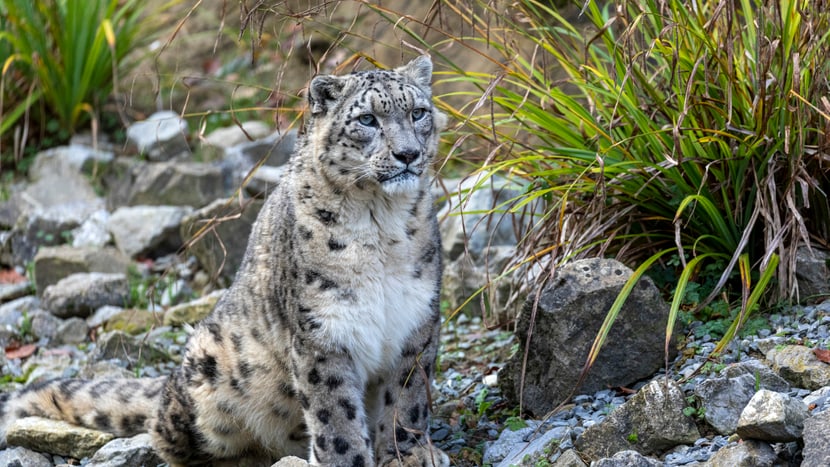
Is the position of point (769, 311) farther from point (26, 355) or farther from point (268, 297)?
point (26, 355)

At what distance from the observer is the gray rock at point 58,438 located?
5.58 m

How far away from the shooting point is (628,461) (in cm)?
396

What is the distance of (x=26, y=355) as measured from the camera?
7242 millimetres

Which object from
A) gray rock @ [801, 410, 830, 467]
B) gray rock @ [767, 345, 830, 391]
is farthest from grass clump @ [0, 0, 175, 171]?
gray rock @ [801, 410, 830, 467]

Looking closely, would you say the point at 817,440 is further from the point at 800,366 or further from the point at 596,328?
the point at 596,328

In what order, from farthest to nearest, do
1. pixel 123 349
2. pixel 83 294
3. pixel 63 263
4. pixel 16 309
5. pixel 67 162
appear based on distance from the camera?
pixel 67 162, pixel 63 263, pixel 16 309, pixel 83 294, pixel 123 349

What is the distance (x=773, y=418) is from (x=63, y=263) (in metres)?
5.94

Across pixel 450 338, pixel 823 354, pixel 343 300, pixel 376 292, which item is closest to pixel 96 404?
pixel 343 300

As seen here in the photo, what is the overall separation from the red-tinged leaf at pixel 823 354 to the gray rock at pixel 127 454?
10.4 feet

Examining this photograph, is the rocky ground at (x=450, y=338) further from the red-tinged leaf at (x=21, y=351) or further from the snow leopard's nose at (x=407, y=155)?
the snow leopard's nose at (x=407, y=155)

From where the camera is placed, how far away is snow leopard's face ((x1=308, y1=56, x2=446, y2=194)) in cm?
456

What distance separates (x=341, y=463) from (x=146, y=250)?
4.67 meters

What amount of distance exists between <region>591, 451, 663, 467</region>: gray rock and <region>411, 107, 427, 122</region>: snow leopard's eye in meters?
1.68

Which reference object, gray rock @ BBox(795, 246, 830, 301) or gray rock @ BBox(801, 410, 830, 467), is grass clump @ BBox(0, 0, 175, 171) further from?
gray rock @ BBox(801, 410, 830, 467)
